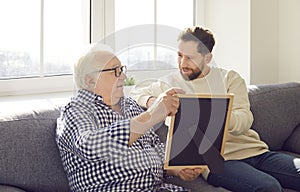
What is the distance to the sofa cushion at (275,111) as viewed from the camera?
2721mm

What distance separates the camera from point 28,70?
274cm

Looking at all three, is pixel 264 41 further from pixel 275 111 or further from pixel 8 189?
pixel 8 189

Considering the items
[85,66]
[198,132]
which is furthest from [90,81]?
[198,132]

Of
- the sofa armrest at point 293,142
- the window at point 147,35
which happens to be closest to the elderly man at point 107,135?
the window at point 147,35

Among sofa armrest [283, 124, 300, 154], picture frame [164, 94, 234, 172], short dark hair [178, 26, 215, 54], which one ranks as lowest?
sofa armrest [283, 124, 300, 154]

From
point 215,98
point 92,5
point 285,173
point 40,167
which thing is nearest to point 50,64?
point 92,5

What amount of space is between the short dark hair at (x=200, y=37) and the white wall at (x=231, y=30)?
80cm

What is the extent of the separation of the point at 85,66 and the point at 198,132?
0.51 metres

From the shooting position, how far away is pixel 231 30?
3.27 meters

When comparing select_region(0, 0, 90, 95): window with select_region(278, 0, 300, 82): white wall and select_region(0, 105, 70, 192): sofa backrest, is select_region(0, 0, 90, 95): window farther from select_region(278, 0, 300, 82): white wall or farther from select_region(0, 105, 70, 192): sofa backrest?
select_region(278, 0, 300, 82): white wall

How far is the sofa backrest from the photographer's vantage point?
197 centimetres

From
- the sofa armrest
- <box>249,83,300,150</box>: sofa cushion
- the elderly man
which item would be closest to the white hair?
the elderly man

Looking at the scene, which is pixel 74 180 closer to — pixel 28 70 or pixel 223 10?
pixel 28 70

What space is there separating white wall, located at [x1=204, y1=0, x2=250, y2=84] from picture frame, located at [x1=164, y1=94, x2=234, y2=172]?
1.16 meters
